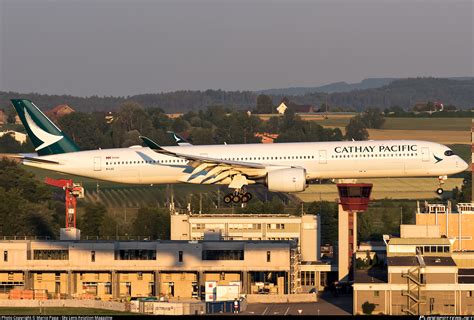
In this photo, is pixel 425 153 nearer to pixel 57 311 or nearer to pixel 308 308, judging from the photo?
pixel 308 308

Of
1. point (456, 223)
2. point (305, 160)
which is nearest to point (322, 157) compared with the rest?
point (305, 160)

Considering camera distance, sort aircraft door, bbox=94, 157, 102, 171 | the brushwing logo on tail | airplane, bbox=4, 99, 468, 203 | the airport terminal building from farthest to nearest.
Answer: the airport terminal building < the brushwing logo on tail < aircraft door, bbox=94, 157, 102, 171 < airplane, bbox=4, 99, 468, 203

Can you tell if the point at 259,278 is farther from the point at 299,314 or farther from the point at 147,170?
the point at 147,170

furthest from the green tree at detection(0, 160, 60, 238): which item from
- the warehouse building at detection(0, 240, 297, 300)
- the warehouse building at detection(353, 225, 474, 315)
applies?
the warehouse building at detection(353, 225, 474, 315)

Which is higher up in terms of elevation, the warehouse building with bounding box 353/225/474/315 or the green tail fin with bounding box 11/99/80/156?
the green tail fin with bounding box 11/99/80/156

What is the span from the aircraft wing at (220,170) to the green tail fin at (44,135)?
12.8 m

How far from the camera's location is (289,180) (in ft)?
356

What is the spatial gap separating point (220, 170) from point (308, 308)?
88.3 feet

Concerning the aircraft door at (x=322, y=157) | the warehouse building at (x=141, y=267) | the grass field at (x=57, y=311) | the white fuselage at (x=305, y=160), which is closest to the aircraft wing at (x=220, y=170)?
the white fuselage at (x=305, y=160)

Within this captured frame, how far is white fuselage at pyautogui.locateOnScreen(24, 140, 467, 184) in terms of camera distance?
10906cm

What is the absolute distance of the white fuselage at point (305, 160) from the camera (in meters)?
109

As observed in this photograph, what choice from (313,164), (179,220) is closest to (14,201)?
(179,220)

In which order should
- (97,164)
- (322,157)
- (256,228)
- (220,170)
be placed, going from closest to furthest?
(322,157) → (220,170) → (97,164) → (256,228)

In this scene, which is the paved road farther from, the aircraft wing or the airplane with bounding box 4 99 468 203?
the airplane with bounding box 4 99 468 203
